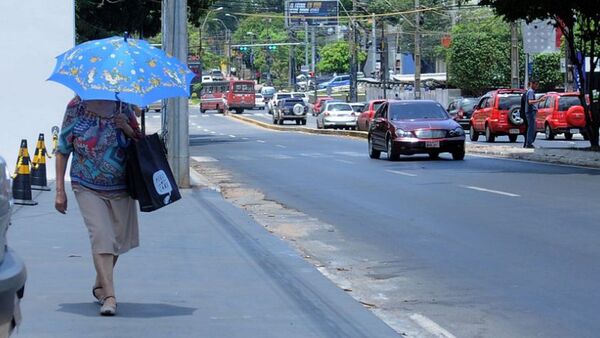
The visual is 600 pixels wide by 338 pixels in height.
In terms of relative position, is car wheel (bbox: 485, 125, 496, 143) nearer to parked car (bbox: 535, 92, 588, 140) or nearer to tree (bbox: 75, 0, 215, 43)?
parked car (bbox: 535, 92, 588, 140)

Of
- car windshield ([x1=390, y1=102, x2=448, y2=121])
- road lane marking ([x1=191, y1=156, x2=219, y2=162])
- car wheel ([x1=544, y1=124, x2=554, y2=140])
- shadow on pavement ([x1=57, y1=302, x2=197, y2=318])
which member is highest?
car windshield ([x1=390, y1=102, x2=448, y2=121])

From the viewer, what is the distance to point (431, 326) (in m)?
8.37

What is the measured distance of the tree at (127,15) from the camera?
142 feet

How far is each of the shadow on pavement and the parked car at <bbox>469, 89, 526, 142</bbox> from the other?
30623mm

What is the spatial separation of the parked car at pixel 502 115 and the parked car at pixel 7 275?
33.3 metres

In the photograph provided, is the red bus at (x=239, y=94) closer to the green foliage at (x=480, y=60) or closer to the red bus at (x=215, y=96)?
the red bus at (x=215, y=96)

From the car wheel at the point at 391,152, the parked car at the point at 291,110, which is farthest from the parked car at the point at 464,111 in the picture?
the car wheel at the point at 391,152

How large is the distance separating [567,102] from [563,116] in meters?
0.51

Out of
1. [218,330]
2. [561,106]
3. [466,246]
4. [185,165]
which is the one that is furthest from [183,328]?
[561,106]

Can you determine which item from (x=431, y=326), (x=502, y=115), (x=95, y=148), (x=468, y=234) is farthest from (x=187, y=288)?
(x=502, y=115)

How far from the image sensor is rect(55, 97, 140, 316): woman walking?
8.09 meters

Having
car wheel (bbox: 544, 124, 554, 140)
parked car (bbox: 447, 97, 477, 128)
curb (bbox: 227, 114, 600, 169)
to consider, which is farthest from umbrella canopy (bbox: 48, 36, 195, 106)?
parked car (bbox: 447, 97, 477, 128)

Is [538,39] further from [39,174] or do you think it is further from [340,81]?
[340,81]

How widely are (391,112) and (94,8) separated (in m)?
18.6
